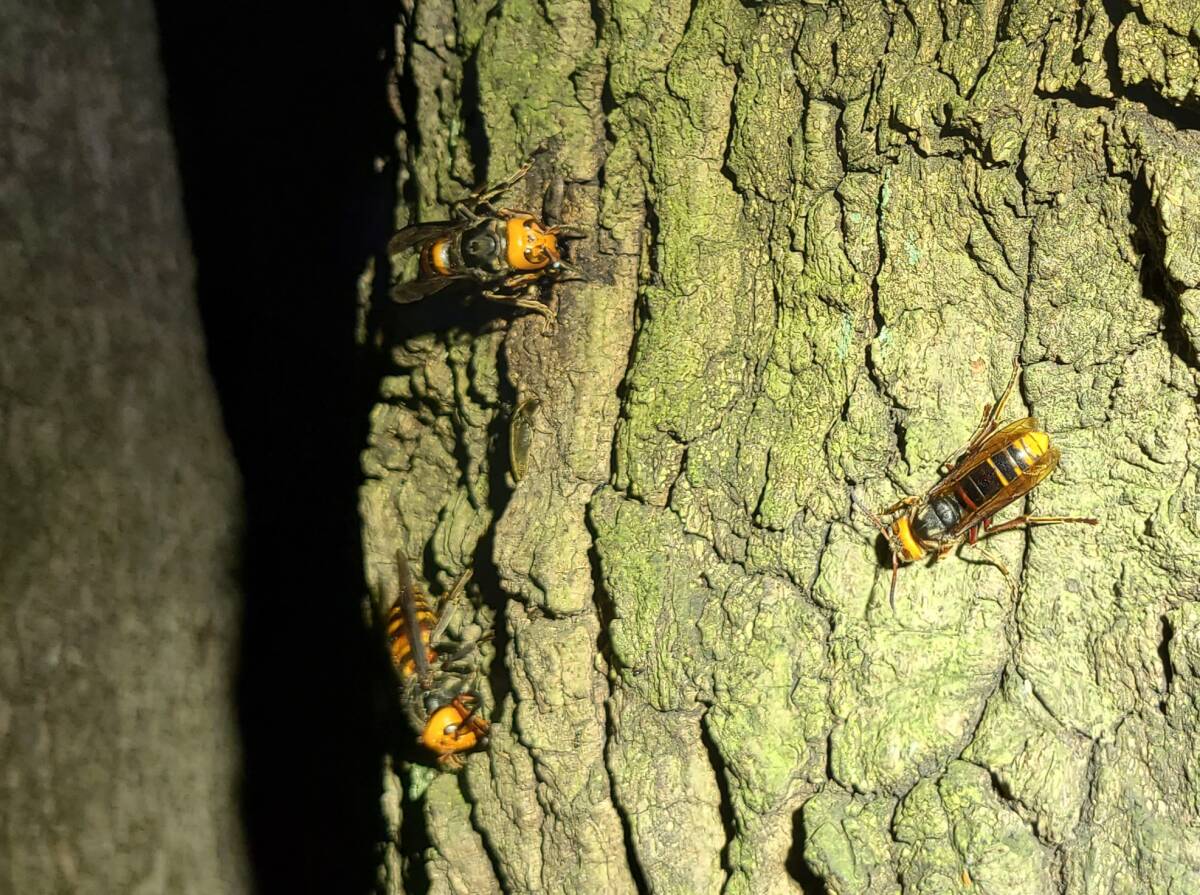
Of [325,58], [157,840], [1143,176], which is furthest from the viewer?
[325,58]

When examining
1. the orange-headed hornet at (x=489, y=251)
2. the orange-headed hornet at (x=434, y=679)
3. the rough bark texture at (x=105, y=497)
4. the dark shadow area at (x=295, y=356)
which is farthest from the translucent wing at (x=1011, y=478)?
the rough bark texture at (x=105, y=497)

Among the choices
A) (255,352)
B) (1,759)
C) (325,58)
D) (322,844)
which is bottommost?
(322,844)

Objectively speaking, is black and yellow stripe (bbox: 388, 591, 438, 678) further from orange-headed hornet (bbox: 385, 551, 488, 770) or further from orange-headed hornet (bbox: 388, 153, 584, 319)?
orange-headed hornet (bbox: 388, 153, 584, 319)

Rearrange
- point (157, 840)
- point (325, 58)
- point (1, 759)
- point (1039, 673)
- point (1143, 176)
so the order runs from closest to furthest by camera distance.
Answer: point (1143, 176)
point (1039, 673)
point (1, 759)
point (157, 840)
point (325, 58)

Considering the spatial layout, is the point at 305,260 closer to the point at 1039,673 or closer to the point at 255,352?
the point at 255,352

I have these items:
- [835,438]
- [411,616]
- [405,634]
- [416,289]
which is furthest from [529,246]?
[405,634]

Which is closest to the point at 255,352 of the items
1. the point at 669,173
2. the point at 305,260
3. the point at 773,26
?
the point at 305,260

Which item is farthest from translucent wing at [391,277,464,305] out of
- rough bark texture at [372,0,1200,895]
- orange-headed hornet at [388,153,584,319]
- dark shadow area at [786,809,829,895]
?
dark shadow area at [786,809,829,895]
